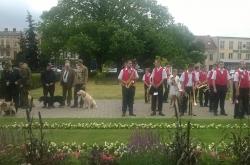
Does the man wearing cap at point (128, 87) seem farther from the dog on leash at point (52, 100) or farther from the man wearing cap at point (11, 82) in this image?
the dog on leash at point (52, 100)

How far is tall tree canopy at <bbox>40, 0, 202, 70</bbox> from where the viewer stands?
218ft

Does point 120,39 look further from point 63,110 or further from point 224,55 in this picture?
point 224,55

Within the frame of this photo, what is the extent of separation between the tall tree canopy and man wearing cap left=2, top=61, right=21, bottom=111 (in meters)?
41.6

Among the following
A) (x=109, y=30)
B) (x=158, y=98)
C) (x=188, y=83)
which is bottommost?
(x=158, y=98)

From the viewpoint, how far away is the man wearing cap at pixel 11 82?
23125mm

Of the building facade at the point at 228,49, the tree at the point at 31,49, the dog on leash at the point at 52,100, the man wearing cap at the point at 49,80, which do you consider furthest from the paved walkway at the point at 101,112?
the building facade at the point at 228,49

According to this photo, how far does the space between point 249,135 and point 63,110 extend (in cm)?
1544

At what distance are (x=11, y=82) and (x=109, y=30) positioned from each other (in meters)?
44.1

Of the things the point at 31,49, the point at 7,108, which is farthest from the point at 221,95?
the point at 31,49

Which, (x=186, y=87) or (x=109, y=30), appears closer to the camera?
(x=186, y=87)

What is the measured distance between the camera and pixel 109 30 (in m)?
66.6

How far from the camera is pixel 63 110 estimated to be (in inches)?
955

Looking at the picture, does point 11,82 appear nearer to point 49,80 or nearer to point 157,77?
point 49,80

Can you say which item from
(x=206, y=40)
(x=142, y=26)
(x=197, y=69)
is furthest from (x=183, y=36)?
(x=197, y=69)
